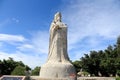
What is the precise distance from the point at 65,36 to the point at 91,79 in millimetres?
5260

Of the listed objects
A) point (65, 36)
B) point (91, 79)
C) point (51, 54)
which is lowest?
point (91, 79)

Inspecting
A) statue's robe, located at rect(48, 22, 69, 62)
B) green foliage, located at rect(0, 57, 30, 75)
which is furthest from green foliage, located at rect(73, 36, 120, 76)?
statue's robe, located at rect(48, 22, 69, 62)

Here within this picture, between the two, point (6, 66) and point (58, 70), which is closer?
point (58, 70)

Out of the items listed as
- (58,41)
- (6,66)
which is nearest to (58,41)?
(58,41)

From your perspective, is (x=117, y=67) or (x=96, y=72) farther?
(x=96, y=72)

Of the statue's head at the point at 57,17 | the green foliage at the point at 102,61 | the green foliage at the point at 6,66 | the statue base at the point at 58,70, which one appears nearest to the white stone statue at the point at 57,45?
the statue's head at the point at 57,17

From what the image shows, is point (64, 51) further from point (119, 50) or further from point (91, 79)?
point (119, 50)

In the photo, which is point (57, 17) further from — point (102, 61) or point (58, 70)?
point (102, 61)

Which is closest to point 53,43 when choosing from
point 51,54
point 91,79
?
point 51,54

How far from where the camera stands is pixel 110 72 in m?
46.3

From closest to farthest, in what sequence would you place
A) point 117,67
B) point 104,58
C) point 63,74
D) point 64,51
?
point 63,74
point 64,51
point 117,67
point 104,58

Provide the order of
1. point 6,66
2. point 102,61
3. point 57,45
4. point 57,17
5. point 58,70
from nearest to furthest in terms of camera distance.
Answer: point 58,70, point 57,45, point 57,17, point 102,61, point 6,66

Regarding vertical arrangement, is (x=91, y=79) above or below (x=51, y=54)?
below

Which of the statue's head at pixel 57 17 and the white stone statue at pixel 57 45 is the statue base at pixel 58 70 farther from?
the statue's head at pixel 57 17
